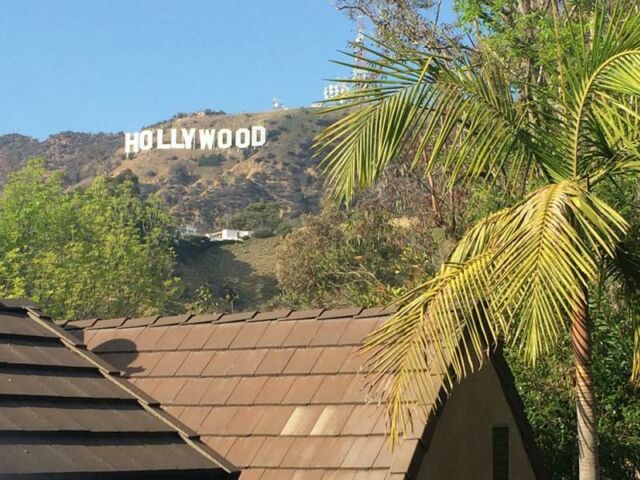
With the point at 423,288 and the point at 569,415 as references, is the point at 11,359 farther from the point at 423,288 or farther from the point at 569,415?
the point at 569,415

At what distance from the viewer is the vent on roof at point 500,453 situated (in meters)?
10.9

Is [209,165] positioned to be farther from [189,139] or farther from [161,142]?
[161,142]

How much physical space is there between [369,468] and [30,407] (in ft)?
8.40

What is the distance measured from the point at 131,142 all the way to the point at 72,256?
3604 inches

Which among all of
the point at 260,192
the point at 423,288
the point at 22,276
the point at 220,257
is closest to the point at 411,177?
the point at 423,288

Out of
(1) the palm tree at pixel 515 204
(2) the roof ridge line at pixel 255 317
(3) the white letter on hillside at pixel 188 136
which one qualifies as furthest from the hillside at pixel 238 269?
(1) the palm tree at pixel 515 204

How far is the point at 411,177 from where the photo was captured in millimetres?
26109

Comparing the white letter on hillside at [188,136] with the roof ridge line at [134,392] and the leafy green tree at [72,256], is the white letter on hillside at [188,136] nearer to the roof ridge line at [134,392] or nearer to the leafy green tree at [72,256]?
the leafy green tree at [72,256]

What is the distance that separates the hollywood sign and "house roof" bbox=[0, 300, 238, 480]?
12478cm

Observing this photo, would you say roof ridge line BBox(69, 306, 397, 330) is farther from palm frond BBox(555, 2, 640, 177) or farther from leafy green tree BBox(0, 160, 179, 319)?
leafy green tree BBox(0, 160, 179, 319)

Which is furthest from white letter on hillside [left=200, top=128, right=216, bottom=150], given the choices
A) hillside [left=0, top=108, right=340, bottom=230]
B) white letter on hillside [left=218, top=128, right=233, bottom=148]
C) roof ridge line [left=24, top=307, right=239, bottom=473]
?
roof ridge line [left=24, top=307, right=239, bottom=473]

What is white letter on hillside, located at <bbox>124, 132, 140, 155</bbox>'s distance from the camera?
14043 cm

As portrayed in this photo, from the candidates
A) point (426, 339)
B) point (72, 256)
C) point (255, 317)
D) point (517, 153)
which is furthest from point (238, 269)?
point (426, 339)

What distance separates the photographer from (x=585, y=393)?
30.5 feet
